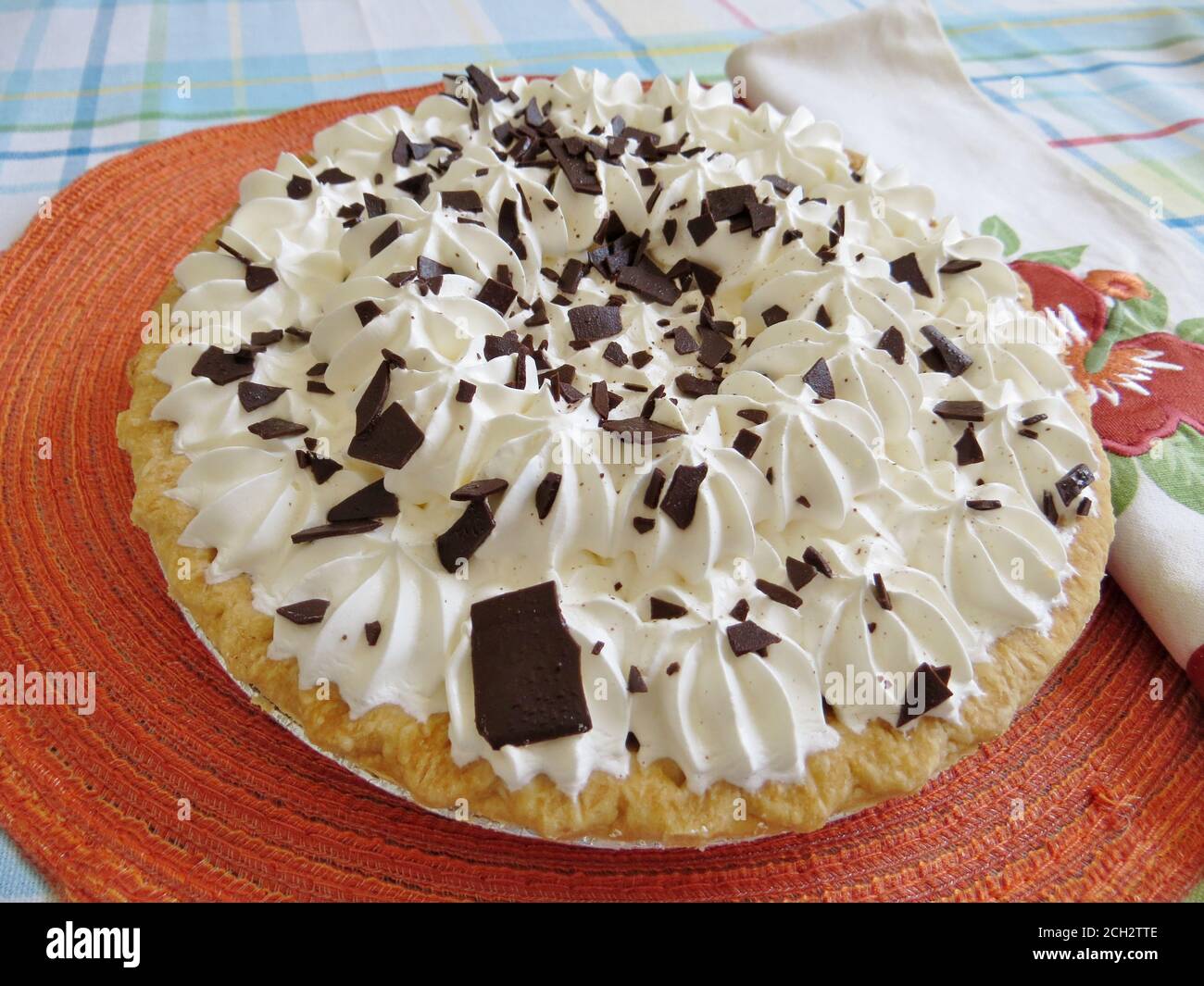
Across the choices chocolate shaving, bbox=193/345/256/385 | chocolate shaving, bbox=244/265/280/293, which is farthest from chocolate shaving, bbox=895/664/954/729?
chocolate shaving, bbox=244/265/280/293

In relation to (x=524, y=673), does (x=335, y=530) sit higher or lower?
higher

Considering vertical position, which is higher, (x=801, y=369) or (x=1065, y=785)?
(x=801, y=369)

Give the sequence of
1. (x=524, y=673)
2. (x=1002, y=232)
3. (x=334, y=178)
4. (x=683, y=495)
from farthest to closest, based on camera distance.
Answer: (x=1002, y=232) → (x=334, y=178) → (x=683, y=495) → (x=524, y=673)

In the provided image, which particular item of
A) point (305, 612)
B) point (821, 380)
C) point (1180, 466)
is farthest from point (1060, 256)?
point (305, 612)

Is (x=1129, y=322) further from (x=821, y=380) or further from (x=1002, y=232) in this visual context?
(x=821, y=380)

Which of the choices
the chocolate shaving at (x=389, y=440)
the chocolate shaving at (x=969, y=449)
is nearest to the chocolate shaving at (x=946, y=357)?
the chocolate shaving at (x=969, y=449)

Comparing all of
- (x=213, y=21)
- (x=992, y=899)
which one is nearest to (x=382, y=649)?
(x=992, y=899)
